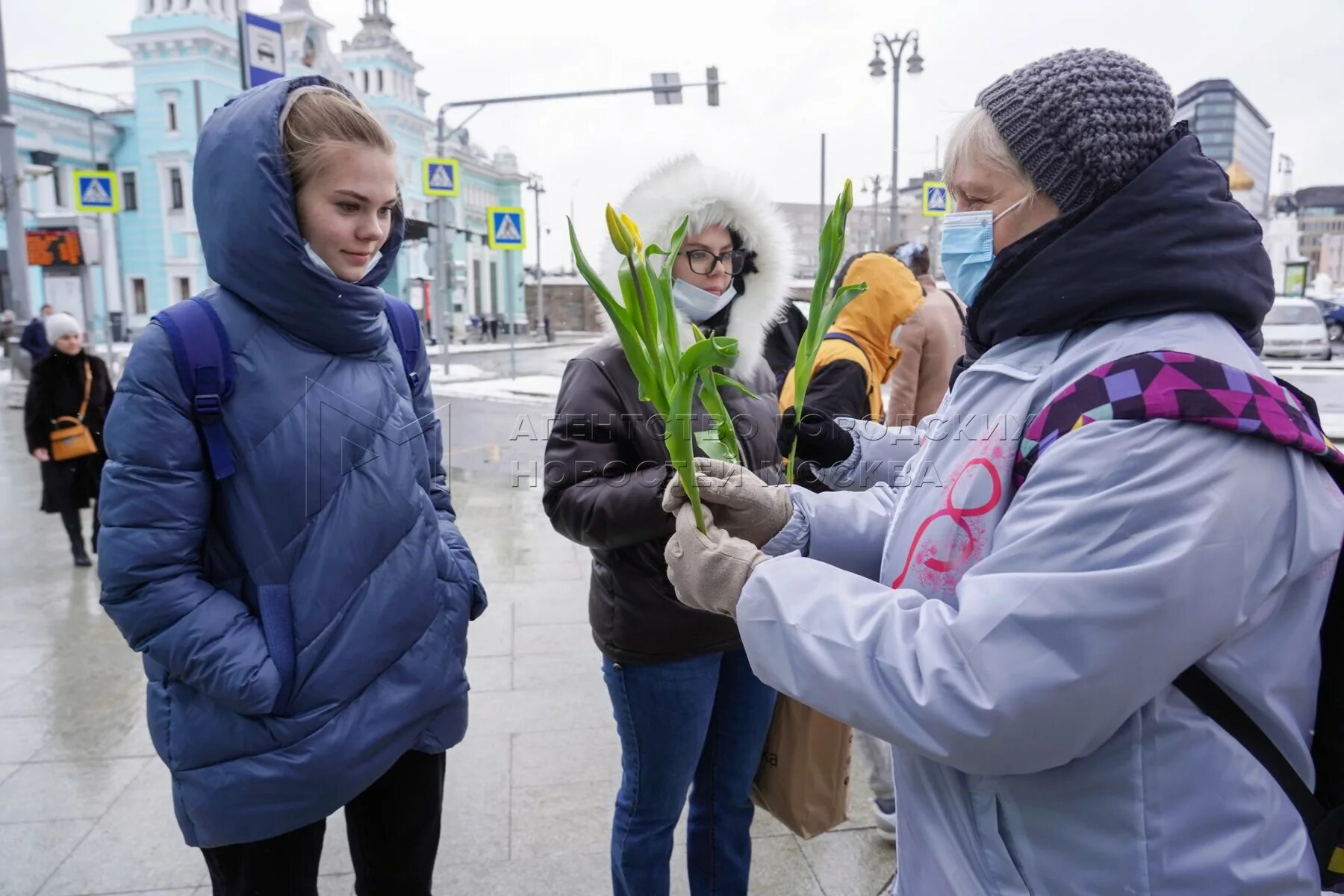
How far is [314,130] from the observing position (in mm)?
1698

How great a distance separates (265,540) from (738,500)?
90 centimetres

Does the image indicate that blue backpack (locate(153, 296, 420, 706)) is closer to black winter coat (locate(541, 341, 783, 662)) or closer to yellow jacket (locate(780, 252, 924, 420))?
black winter coat (locate(541, 341, 783, 662))

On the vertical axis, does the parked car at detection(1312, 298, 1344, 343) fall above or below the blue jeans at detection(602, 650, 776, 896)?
above

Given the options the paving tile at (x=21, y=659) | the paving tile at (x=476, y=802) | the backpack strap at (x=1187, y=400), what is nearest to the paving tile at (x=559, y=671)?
the paving tile at (x=476, y=802)

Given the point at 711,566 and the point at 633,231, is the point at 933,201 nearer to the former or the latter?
the point at 633,231

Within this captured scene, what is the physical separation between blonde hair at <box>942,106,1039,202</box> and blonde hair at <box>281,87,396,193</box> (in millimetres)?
1124

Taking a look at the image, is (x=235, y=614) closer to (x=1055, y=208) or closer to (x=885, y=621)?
(x=885, y=621)

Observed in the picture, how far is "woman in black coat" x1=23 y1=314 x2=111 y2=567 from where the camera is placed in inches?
229

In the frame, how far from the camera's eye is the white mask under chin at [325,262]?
1719 mm

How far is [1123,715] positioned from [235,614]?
1.46 m

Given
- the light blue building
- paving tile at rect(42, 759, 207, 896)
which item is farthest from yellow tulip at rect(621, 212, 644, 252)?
the light blue building

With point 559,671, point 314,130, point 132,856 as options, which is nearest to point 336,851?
point 132,856

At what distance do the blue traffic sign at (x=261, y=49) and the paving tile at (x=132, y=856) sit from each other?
158 inches

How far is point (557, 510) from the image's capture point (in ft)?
6.89
